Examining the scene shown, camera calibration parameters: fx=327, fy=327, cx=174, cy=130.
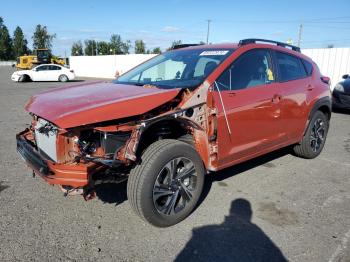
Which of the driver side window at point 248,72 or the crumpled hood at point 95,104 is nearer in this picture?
the crumpled hood at point 95,104

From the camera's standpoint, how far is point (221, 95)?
11.8ft

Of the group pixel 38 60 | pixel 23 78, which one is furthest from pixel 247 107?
pixel 38 60

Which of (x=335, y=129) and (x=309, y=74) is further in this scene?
(x=335, y=129)

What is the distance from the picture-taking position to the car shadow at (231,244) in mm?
2900

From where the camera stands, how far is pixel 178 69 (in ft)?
13.7

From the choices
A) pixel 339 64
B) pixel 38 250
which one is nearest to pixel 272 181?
pixel 38 250

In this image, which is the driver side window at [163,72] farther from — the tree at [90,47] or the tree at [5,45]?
the tree at [5,45]

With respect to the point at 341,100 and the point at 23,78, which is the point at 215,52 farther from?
the point at 23,78

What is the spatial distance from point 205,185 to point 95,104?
6.80ft

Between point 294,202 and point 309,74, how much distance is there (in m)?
2.29

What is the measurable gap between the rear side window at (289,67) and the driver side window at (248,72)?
0.86 feet

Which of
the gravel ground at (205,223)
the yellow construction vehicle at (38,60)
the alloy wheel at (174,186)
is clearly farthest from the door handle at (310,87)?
the yellow construction vehicle at (38,60)

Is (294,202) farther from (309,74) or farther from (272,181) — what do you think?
(309,74)

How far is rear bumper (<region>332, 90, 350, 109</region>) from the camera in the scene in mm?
10609
